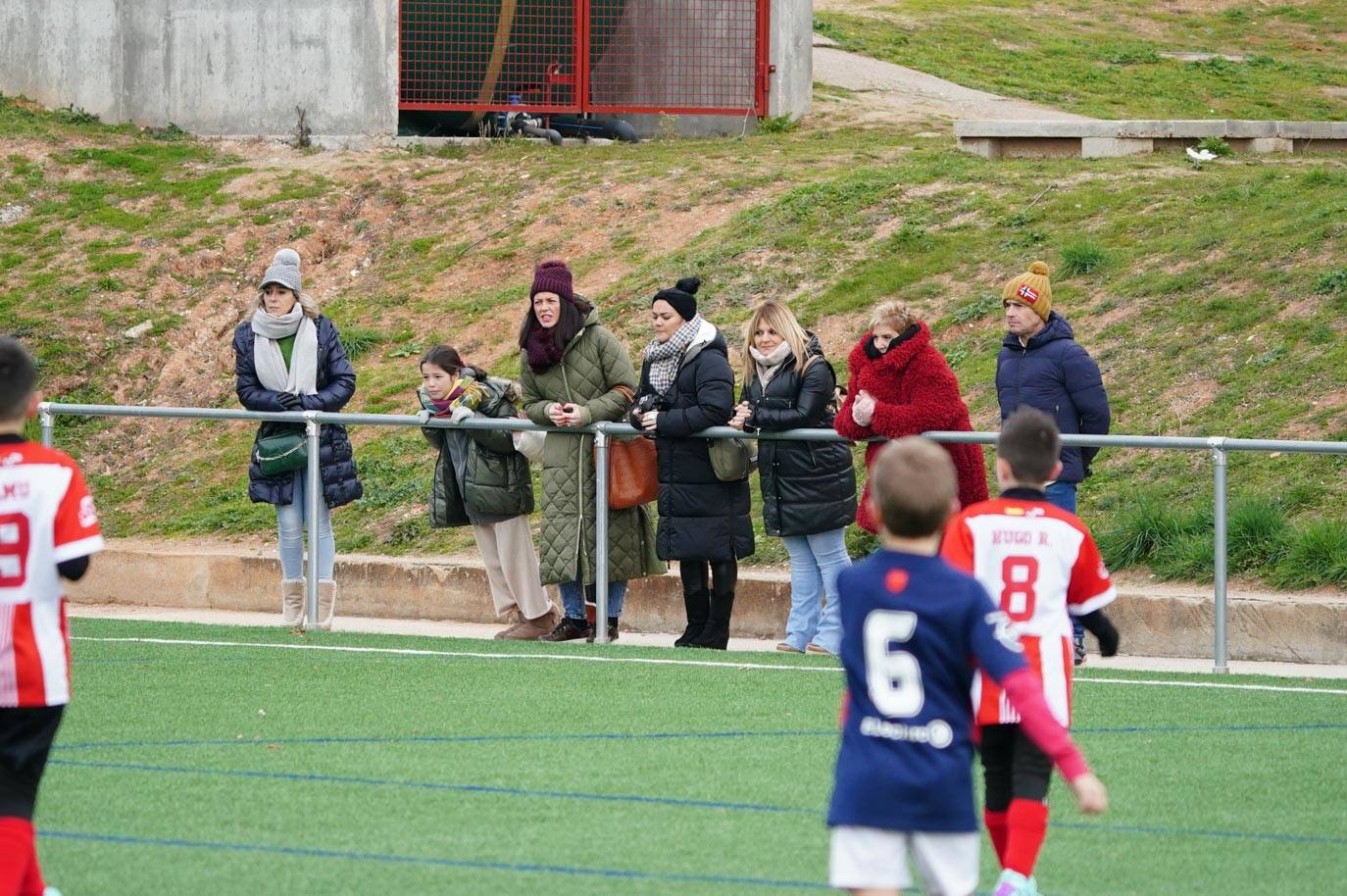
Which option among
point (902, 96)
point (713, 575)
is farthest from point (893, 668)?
point (902, 96)

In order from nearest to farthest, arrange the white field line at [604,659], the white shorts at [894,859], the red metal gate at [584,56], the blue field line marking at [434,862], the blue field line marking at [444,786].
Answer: the white shorts at [894,859] → the blue field line marking at [434,862] → the blue field line marking at [444,786] → the white field line at [604,659] → the red metal gate at [584,56]

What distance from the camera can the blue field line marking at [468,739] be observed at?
7.59 metres

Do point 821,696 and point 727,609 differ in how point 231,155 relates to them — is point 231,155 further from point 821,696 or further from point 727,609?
point 821,696

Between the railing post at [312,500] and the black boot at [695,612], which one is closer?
the black boot at [695,612]

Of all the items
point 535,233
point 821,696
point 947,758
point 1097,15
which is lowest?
point 821,696

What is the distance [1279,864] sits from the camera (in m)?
5.82

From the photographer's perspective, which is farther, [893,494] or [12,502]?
[12,502]

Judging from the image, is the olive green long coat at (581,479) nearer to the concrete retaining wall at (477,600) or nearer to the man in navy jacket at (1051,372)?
the concrete retaining wall at (477,600)

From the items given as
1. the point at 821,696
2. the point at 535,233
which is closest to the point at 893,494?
the point at 821,696

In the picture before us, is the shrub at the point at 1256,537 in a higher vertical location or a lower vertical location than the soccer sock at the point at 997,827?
higher

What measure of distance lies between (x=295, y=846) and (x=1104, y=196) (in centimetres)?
1159

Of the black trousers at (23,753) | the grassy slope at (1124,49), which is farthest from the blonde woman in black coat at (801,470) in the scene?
the grassy slope at (1124,49)

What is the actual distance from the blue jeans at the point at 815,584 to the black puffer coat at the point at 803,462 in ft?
0.36

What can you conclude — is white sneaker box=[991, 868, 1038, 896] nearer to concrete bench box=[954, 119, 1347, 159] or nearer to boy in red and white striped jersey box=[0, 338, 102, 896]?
boy in red and white striped jersey box=[0, 338, 102, 896]
